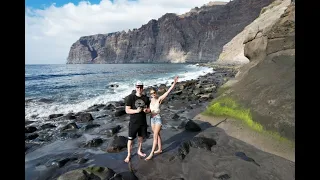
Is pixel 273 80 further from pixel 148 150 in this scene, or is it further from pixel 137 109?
pixel 137 109

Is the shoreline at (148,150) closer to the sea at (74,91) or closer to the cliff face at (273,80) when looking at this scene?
the cliff face at (273,80)

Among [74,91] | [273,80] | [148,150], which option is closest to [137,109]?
[148,150]

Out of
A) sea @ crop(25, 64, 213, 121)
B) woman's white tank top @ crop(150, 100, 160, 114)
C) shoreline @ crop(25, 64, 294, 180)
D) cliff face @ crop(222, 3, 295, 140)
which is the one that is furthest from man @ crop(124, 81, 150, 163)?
sea @ crop(25, 64, 213, 121)

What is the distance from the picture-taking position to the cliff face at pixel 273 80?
24.4 feet

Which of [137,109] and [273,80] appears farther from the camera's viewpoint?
[273,80]

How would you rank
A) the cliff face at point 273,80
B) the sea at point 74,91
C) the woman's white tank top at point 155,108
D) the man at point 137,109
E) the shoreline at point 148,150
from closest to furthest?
the shoreline at point 148,150 < the man at point 137,109 < the woman's white tank top at point 155,108 < the cliff face at point 273,80 < the sea at point 74,91

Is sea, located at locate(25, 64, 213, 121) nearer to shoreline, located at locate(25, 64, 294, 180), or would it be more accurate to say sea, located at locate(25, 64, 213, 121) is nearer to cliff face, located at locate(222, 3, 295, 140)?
shoreline, located at locate(25, 64, 294, 180)

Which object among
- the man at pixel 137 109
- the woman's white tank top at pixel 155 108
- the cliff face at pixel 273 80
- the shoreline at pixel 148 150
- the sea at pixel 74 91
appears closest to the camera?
the shoreline at pixel 148 150

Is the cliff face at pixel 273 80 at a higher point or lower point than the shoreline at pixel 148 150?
higher

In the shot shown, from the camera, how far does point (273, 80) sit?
921 centimetres

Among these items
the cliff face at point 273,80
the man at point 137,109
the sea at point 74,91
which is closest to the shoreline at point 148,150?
the man at point 137,109

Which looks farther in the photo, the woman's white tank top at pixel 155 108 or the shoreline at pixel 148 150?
the woman's white tank top at pixel 155 108

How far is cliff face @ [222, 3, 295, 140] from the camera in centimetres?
745

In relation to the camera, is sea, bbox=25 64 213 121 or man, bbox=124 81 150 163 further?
sea, bbox=25 64 213 121
